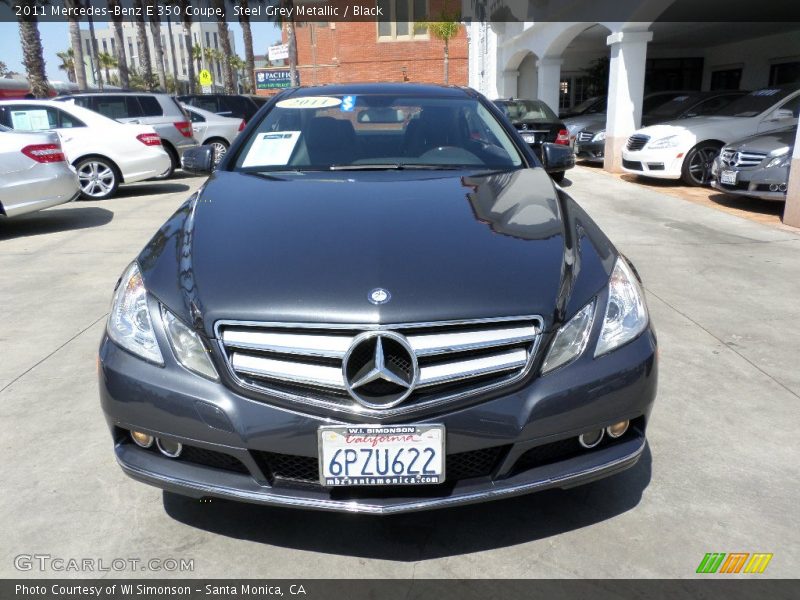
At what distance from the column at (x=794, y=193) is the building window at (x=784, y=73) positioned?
10986 millimetres

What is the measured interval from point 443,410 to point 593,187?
975 cm

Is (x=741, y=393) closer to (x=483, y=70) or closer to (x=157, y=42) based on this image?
(x=483, y=70)

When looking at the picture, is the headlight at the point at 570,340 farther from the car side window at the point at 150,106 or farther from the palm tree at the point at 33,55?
the palm tree at the point at 33,55

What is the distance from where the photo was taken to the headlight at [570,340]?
6.77 feet

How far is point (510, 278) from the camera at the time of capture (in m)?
2.16

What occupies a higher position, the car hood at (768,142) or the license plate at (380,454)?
the car hood at (768,142)

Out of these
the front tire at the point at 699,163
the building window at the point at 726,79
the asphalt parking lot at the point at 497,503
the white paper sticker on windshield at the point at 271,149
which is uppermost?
the building window at the point at 726,79

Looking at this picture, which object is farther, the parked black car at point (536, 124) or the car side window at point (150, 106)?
the car side window at point (150, 106)

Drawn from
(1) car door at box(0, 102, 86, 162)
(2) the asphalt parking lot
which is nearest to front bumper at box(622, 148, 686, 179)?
(2) the asphalt parking lot

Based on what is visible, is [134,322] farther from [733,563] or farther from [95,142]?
[95,142]

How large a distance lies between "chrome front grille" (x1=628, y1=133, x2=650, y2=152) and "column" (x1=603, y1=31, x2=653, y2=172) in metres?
1.53

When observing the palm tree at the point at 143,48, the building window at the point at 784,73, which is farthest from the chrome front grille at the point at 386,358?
the palm tree at the point at 143,48

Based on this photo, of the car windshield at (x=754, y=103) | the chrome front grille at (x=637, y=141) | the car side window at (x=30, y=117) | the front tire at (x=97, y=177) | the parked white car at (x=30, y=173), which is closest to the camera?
the parked white car at (x=30, y=173)

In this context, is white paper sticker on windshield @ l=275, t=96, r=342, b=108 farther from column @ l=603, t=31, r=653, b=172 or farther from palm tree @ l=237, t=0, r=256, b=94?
palm tree @ l=237, t=0, r=256, b=94
